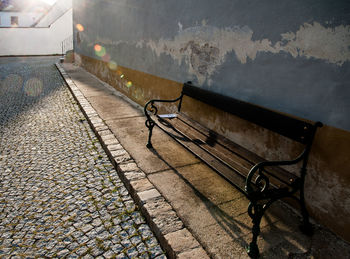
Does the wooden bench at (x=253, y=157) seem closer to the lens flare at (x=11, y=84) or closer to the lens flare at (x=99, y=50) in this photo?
the lens flare at (x=99, y=50)

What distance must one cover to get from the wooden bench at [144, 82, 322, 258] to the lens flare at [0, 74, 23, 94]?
678 cm

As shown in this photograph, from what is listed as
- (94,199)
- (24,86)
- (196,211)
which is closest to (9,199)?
(94,199)

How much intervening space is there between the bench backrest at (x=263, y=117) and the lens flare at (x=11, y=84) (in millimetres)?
7113

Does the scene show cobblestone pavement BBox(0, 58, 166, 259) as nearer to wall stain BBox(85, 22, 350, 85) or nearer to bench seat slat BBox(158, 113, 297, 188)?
bench seat slat BBox(158, 113, 297, 188)

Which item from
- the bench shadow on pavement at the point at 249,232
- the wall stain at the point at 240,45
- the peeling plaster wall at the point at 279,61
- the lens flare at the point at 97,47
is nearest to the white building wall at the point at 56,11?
the lens flare at the point at 97,47

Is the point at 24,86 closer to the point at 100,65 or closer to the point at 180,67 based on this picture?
the point at 100,65

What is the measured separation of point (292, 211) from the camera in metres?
2.67

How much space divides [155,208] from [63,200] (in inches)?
41.9

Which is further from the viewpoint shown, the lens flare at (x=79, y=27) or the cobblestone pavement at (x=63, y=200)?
the lens flare at (x=79, y=27)

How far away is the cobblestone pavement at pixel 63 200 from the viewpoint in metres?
2.25

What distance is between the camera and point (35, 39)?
23.3 metres

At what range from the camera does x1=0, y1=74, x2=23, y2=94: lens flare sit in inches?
326

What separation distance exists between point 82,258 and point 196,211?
1.12 m

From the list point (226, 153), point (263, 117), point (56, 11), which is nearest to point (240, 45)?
point (263, 117)
